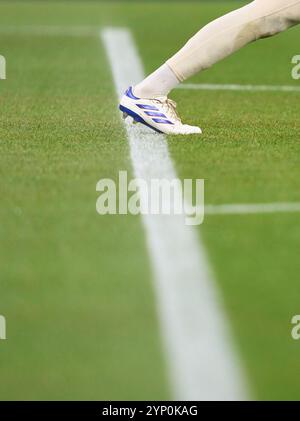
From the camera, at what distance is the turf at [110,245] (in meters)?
3.96

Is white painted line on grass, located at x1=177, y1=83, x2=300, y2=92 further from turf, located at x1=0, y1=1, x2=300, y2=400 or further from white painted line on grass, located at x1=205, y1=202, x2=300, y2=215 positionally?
white painted line on grass, located at x1=205, y1=202, x2=300, y2=215

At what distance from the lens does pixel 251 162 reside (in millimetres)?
6367

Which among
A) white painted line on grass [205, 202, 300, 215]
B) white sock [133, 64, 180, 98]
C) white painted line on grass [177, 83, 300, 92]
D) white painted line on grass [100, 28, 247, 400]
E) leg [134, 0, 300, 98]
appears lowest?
white painted line on grass [100, 28, 247, 400]

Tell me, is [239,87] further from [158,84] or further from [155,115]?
[155,115]

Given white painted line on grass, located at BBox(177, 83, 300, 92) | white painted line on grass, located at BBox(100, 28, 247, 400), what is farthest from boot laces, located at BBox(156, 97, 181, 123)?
white painted line on grass, located at BBox(177, 83, 300, 92)

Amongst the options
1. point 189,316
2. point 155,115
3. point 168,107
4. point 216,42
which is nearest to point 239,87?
point 216,42

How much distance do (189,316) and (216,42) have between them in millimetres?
3218

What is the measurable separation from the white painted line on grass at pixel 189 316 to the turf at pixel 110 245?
0.14 ft

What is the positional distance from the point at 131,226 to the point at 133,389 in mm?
1537

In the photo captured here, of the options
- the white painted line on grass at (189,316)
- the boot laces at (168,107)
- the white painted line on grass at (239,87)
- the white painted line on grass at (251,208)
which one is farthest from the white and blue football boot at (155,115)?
the white painted line on grass at (239,87)

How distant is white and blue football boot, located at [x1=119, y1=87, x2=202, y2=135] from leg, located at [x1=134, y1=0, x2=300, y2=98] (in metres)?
0.07

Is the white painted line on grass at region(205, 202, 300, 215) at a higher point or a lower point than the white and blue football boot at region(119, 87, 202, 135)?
lower

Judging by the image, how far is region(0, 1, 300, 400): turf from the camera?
13.0 ft
